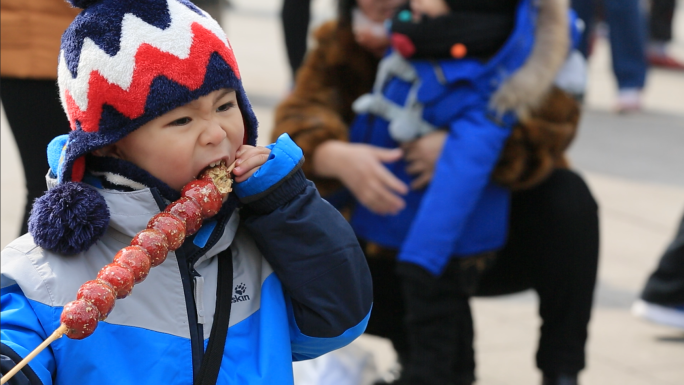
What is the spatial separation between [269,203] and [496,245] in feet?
4.28

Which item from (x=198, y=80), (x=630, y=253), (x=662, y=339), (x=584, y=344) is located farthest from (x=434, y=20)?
(x=630, y=253)

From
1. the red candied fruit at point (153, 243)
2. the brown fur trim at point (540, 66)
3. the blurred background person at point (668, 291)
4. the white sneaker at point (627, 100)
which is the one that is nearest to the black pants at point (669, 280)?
the blurred background person at point (668, 291)

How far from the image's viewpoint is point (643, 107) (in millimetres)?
8680

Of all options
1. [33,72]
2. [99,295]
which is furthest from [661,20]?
[99,295]

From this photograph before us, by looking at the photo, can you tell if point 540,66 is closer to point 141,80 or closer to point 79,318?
point 141,80

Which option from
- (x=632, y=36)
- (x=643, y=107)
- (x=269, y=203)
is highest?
(x=269, y=203)

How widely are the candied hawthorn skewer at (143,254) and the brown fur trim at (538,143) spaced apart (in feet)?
4.30

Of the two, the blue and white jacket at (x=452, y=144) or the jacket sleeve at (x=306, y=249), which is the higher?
the jacket sleeve at (x=306, y=249)

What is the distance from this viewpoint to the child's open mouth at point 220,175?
1788 millimetres

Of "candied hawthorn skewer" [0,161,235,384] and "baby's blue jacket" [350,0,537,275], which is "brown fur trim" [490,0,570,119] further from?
"candied hawthorn skewer" [0,161,235,384]

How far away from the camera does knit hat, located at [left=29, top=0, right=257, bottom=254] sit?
169 cm

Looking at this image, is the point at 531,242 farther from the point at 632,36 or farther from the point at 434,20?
the point at 632,36

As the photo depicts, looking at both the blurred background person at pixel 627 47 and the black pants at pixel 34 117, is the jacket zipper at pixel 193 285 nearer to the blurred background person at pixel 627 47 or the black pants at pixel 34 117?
the black pants at pixel 34 117

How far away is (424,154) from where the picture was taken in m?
2.95
